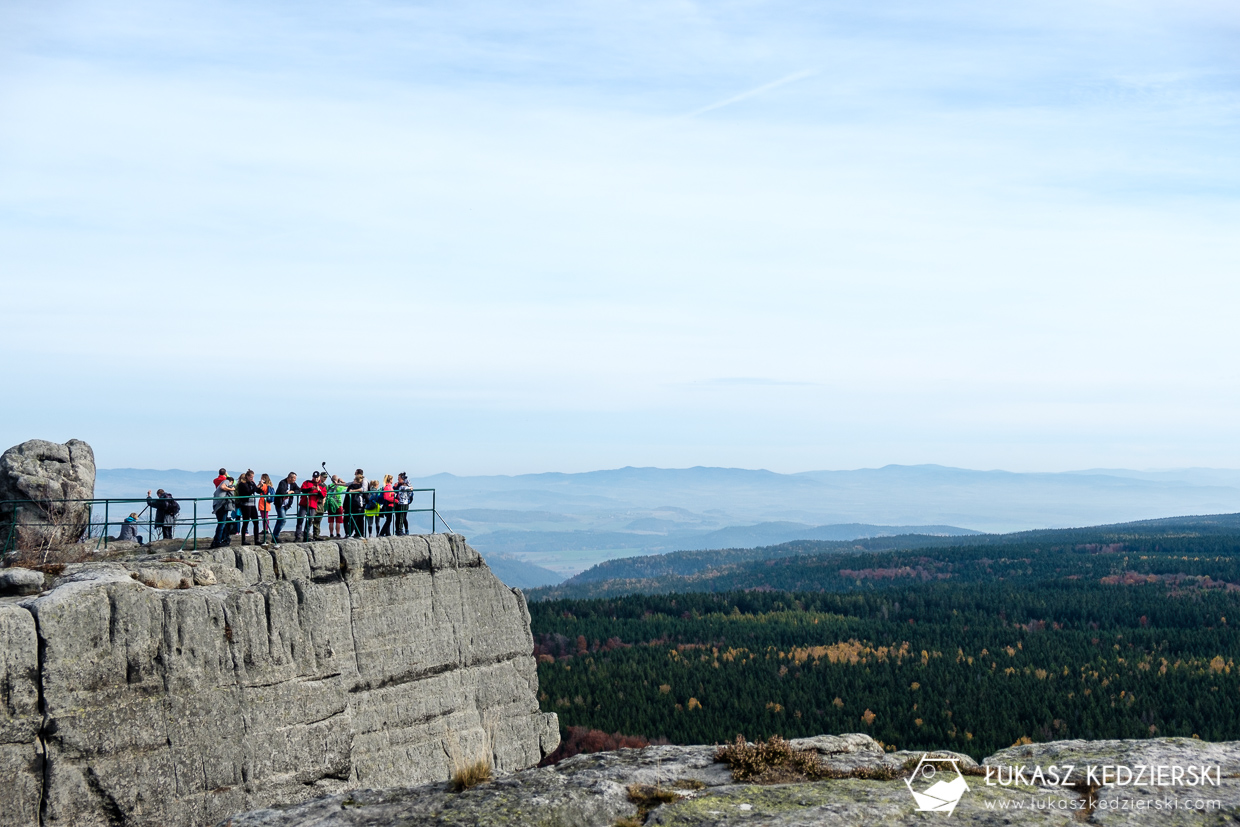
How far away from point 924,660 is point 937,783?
198ft

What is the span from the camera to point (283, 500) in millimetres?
24625

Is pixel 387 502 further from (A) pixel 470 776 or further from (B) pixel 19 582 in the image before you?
(A) pixel 470 776

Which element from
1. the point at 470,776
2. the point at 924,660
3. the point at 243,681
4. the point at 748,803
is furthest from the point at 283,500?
the point at 924,660

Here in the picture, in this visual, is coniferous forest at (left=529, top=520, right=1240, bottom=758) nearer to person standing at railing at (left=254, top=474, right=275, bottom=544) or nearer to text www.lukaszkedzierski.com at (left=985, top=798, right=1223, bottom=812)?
person standing at railing at (left=254, top=474, right=275, bottom=544)

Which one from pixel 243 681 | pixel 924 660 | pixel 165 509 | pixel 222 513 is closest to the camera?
pixel 243 681

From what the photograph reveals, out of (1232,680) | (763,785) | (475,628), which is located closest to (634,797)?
(763,785)

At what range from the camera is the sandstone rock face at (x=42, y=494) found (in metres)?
21.3

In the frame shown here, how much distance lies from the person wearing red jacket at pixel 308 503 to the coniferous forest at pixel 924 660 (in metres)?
30.3

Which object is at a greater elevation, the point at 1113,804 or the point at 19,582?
the point at 19,582

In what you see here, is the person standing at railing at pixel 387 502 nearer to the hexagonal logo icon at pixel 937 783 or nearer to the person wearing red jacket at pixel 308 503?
the person wearing red jacket at pixel 308 503

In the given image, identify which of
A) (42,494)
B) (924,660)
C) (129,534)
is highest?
(42,494)

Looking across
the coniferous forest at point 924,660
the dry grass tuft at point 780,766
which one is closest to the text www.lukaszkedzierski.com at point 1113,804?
the dry grass tuft at point 780,766

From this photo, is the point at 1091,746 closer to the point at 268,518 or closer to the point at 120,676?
the point at 120,676

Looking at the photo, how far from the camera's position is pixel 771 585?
502 ft
